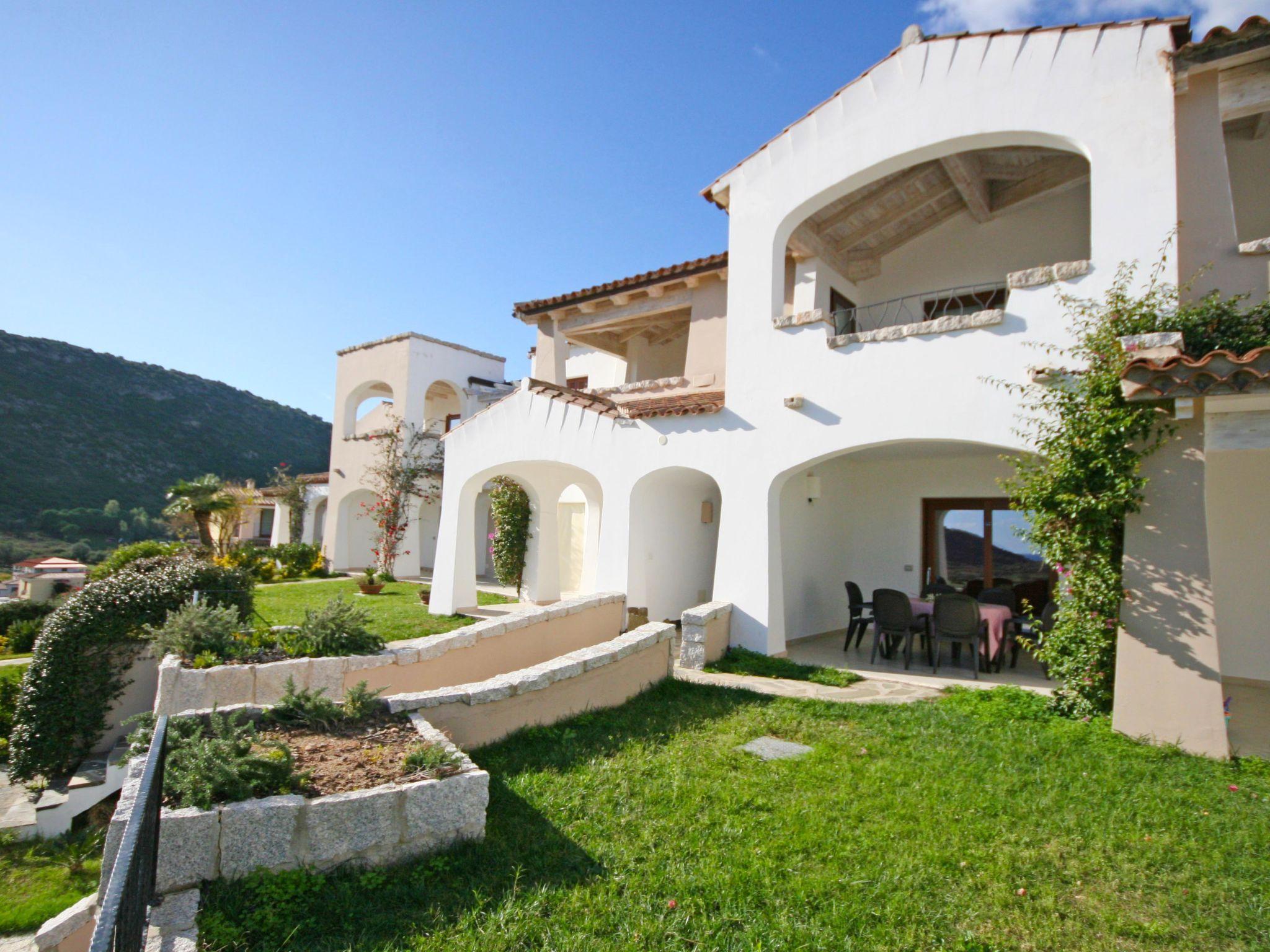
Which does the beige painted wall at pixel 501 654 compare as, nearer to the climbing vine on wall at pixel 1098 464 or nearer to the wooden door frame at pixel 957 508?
the climbing vine on wall at pixel 1098 464

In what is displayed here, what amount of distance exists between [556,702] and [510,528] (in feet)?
34.2

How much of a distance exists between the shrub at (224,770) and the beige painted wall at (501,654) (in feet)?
6.85

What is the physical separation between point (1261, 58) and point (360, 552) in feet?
79.3

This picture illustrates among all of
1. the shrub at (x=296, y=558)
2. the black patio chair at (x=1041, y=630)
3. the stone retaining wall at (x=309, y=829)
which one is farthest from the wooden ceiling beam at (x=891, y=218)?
the shrub at (x=296, y=558)

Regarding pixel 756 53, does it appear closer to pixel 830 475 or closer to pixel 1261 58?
pixel 1261 58

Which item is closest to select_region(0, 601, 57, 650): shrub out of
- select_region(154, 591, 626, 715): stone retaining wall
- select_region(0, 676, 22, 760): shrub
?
select_region(0, 676, 22, 760): shrub

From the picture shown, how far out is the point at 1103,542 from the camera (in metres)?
6.52

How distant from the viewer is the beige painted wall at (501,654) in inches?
282

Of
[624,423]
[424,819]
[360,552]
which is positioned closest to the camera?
[424,819]

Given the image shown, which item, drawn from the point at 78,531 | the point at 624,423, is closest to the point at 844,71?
the point at 624,423

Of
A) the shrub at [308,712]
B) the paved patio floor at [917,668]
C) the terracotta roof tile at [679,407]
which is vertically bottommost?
the paved patio floor at [917,668]

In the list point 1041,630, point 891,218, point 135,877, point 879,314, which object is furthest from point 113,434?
point 135,877

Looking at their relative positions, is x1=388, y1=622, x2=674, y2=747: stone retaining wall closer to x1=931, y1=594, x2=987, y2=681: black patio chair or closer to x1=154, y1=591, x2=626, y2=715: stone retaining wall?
x1=154, y1=591, x2=626, y2=715: stone retaining wall

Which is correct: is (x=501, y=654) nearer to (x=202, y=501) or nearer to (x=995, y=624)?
(x=995, y=624)
